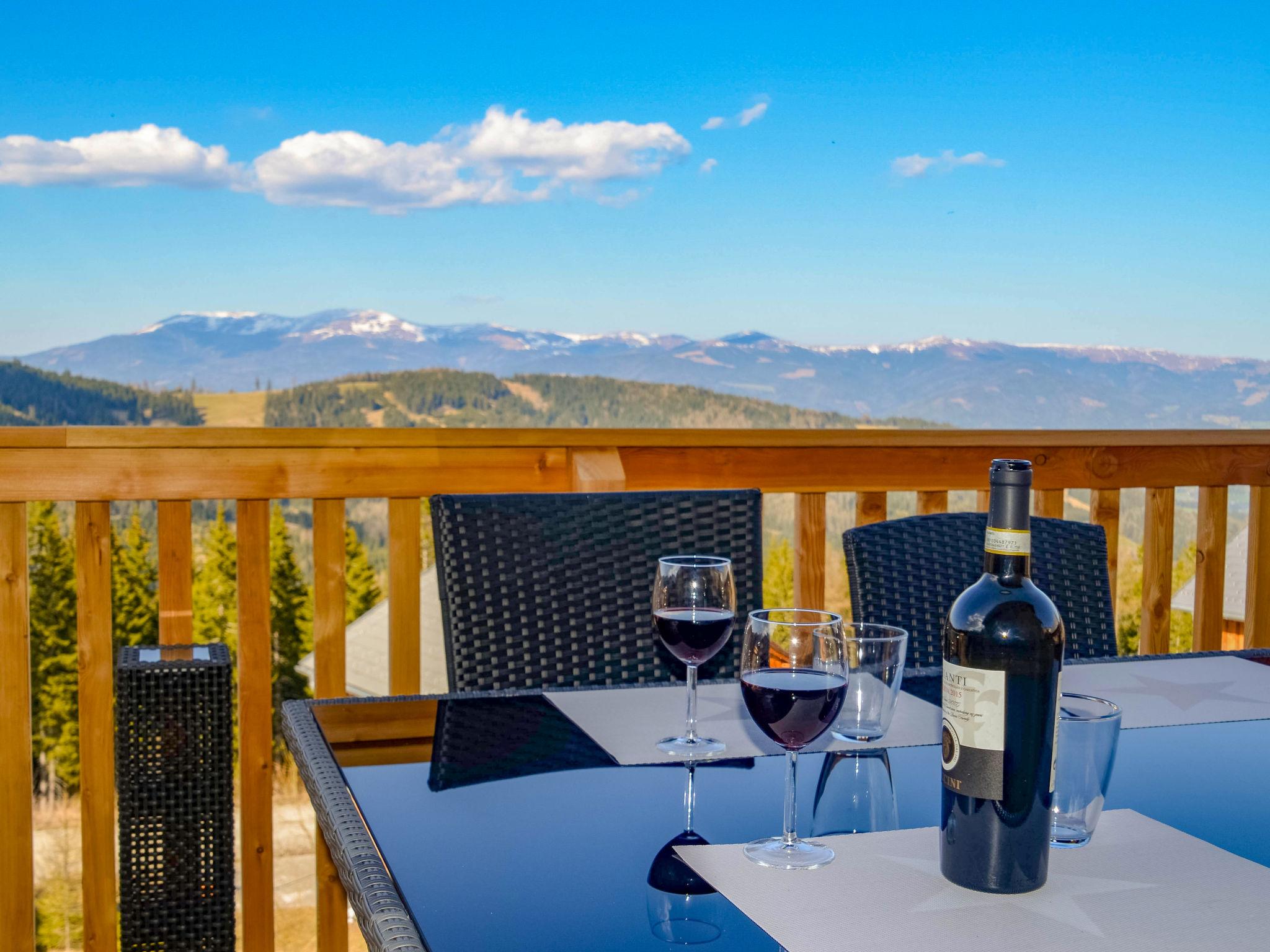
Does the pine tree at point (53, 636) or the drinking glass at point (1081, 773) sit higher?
the drinking glass at point (1081, 773)

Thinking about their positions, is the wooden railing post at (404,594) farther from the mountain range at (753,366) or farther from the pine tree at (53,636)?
the mountain range at (753,366)

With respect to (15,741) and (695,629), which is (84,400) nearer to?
(15,741)

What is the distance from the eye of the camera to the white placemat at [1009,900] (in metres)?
0.65

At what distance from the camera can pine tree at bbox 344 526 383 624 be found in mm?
13828

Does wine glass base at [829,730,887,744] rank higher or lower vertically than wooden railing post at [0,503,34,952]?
higher

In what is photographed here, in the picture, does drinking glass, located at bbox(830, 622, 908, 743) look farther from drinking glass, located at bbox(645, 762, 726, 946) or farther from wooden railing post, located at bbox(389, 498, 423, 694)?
wooden railing post, located at bbox(389, 498, 423, 694)

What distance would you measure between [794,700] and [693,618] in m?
0.30

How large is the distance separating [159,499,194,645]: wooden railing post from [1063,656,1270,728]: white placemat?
4.88 ft

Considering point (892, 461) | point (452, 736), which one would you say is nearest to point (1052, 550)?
point (892, 461)

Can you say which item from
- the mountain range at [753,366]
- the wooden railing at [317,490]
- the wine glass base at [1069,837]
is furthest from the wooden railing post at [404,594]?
the mountain range at [753,366]

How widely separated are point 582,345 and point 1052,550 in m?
16.6

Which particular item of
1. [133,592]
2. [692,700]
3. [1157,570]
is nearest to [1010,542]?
[692,700]

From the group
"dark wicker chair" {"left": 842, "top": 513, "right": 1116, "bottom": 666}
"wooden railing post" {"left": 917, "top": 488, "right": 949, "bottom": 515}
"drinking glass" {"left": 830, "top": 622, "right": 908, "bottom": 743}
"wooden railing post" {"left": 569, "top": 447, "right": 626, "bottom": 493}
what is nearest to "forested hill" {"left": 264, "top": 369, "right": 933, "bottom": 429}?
"wooden railing post" {"left": 917, "top": 488, "right": 949, "bottom": 515}

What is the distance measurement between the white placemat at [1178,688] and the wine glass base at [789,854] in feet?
1.80
